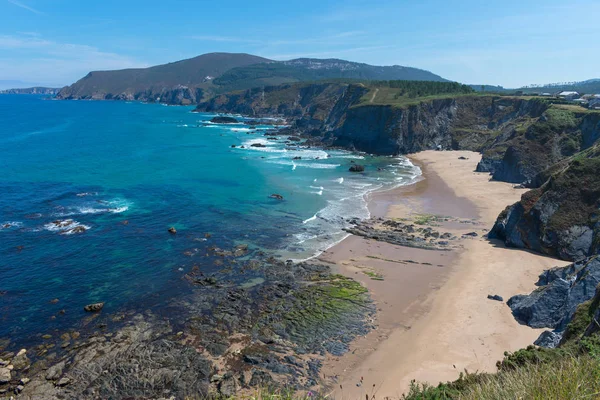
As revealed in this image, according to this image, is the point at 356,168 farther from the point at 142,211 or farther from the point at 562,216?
the point at 562,216

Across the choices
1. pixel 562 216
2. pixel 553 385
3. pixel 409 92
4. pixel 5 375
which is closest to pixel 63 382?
pixel 5 375

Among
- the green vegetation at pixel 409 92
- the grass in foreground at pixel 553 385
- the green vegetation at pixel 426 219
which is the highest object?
the green vegetation at pixel 409 92

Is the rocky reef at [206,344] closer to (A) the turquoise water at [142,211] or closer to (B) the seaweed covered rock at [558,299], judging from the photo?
(A) the turquoise water at [142,211]

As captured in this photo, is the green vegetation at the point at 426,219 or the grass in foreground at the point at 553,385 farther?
the green vegetation at the point at 426,219

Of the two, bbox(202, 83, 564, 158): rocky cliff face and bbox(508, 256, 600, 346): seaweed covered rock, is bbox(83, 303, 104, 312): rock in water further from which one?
bbox(202, 83, 564, 158): rocky cliff face

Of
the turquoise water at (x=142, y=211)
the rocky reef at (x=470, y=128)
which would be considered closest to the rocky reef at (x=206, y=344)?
the turquoise water at (x=142, y=211)

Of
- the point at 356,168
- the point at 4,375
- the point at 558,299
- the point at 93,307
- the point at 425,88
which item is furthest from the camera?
the point at 425,88

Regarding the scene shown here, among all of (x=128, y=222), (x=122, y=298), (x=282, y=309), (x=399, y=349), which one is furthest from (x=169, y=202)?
(x=399, y=349)

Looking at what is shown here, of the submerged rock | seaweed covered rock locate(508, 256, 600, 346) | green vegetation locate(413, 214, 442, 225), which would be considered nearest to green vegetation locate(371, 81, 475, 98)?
green vegetation locate(413, 214, 442, 225)

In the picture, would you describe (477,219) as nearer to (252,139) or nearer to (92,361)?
(92,361)
